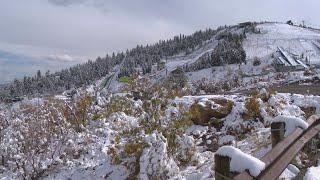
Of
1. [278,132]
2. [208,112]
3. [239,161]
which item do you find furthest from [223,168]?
[208,112]

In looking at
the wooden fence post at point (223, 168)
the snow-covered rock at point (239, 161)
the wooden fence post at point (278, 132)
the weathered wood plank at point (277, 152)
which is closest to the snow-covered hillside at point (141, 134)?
the wooden fence post at point (278, 132)

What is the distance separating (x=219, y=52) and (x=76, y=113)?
111848 millimetres

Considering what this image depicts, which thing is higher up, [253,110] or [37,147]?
[253,110]

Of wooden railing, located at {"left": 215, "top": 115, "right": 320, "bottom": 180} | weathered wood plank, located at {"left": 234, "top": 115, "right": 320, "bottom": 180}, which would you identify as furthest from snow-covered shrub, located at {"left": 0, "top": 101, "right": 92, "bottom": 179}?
weathered wood plank, located at {"left": 234, "top": 115, "right": 320, "bottom": 180}

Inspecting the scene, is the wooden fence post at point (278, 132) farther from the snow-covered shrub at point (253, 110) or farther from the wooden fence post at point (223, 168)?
the snow-covered shrub at point (253, 110)

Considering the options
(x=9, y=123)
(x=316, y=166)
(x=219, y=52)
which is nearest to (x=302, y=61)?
(x=219, y=52)

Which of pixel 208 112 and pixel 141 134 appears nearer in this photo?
pixel 141 134

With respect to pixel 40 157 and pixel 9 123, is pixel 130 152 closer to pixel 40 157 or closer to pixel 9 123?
pixel 40 157

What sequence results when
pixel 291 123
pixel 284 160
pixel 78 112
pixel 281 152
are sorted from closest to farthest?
pixel 281 152
pixel 284 160
pixel 291 123
pixel 78 112

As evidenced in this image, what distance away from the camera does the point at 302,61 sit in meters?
106

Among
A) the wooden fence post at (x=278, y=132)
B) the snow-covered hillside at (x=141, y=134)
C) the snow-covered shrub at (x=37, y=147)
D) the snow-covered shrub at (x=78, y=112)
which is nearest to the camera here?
the wooden fence post at (x=278, y=132)

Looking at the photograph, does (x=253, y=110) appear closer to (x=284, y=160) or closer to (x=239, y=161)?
(x=284, y=160)

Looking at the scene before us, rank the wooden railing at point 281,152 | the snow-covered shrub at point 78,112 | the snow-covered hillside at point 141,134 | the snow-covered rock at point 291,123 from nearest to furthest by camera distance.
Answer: the wooden railing at point 281,152
the snow-covered rock at point 291,123
the snow-covered hillside at point 141,134
the snow-covered shrub at point 78,112

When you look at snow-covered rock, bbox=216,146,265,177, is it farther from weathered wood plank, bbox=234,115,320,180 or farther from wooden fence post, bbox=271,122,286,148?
wooden fence post, bbox=271,122,286,148
